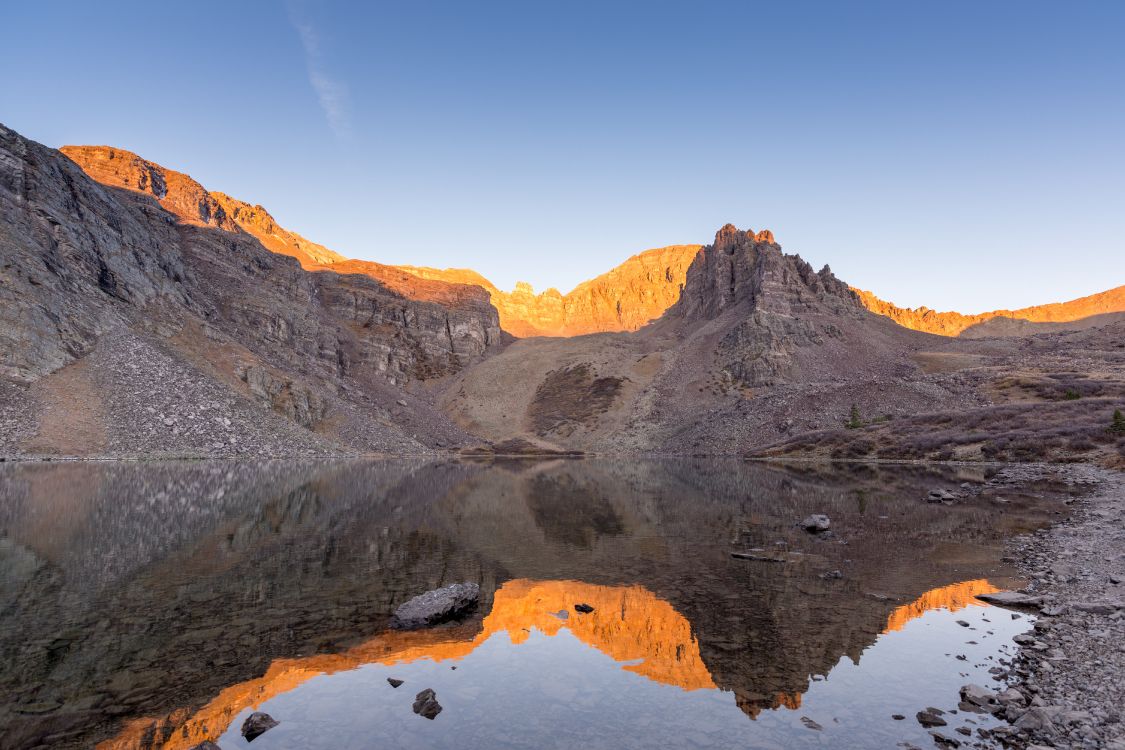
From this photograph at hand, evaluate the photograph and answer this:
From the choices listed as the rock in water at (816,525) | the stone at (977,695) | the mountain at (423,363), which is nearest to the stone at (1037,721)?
the stone at (977,695)

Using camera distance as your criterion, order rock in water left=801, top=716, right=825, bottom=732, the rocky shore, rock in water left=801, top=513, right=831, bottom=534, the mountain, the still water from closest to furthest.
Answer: the rocky shore
rock in water left=801, top=716, right=825, bottom=732
the still water
rock in water left=801, top=513, right=831, bottom=534
the mountain

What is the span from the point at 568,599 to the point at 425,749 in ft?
28.3

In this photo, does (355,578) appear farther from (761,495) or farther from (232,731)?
(761,495)

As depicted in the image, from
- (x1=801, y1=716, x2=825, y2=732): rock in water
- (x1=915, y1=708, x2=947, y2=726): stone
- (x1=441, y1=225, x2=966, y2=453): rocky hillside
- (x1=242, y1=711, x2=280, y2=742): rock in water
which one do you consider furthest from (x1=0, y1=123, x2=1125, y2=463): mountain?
(x1=242, y1=711, x2=280, y2=742): rock in water

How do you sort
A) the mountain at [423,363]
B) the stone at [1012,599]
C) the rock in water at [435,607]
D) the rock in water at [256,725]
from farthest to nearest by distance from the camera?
the mountain at [423,363]
the stone at [1012,599]
the rock in water at [435,607]
the rock in water at [256,725]

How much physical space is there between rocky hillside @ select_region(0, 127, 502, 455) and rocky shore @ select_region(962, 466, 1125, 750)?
242 ft

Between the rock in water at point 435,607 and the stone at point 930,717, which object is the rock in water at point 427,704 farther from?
the stone at point 930,717

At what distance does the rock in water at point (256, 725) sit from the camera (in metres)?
8.54

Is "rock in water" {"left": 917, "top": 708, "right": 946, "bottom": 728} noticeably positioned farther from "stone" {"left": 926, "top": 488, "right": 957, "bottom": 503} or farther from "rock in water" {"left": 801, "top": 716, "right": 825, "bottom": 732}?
"stone" {"left": 926, "top": 488, "right": 957, "bottom": 503}

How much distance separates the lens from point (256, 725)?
8641mm

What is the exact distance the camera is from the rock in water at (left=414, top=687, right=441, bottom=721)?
9.36m

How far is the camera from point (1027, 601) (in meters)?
14.7

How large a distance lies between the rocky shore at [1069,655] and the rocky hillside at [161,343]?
7391 centimetres

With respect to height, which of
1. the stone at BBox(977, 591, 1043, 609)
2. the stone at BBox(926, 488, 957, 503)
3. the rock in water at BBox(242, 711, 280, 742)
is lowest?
the stone at BBox(926, 488, 957, 503)
